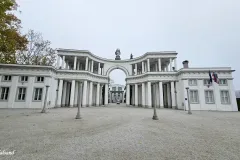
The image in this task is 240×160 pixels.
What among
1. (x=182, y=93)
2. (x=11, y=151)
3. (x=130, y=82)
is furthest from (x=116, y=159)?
(x=130, y=82)

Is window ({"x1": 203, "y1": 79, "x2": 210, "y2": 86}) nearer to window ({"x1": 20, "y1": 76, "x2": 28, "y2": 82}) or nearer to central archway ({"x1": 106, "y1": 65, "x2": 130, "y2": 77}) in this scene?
central archway ({"x1": 106, "y1": 65, "x2": 130, "y2": 77})

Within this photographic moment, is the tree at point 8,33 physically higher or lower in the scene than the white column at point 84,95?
higher

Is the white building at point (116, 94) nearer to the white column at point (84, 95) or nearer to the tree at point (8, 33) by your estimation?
the white column at point (84, 95)

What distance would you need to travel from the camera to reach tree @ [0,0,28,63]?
8.83 m

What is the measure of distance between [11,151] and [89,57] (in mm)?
23243

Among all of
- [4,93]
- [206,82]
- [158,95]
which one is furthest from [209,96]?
[4,93]

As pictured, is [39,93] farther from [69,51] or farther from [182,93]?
[182,93]

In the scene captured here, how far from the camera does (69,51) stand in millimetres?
23156

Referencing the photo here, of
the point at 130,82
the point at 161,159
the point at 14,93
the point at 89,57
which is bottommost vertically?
the point at 161,159

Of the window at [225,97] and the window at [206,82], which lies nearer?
the window at [225,97]

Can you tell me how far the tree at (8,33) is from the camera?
8828 millimetres

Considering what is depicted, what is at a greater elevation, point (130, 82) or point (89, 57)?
point (89, 57)

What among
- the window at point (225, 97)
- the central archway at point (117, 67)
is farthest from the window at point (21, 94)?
the window at point (225, 97)

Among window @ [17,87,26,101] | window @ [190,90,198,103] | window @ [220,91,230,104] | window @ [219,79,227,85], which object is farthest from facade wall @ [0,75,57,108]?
window @ [219,79,227,85]
